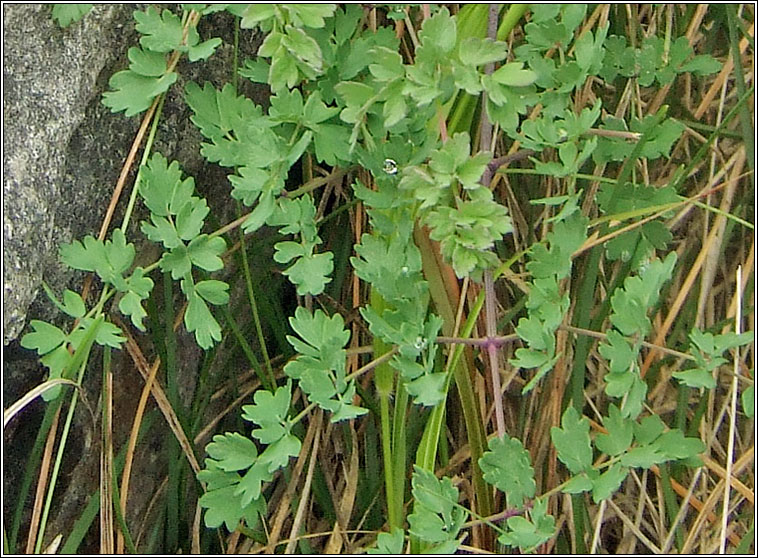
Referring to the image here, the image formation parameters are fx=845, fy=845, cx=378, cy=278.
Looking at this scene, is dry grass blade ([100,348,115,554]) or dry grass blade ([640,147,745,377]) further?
dry grass blade ([640,147,745,377])

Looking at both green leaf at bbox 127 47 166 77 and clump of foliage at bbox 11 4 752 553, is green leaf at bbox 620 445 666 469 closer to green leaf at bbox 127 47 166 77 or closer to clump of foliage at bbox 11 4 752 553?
clump of foliage at bbox 11 4 752 553

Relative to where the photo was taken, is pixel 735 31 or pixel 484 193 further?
pixel 735 31

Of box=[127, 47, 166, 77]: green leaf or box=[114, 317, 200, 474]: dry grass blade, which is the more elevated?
box=[127, 47, 166, 77]: green leaf

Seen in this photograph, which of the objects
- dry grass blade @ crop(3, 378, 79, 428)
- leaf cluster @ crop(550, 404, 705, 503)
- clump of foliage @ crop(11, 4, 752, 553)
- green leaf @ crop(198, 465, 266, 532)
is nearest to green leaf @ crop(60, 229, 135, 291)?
clump of foliage @ crop(11, 4, 752, 553)

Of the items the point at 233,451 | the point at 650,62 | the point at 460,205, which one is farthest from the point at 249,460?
the point at 650,62

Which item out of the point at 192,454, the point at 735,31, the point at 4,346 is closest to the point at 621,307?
the point at 735,31

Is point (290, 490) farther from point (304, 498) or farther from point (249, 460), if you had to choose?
point (249, 460)

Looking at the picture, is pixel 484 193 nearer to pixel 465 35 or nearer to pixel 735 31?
pixel 465 35
